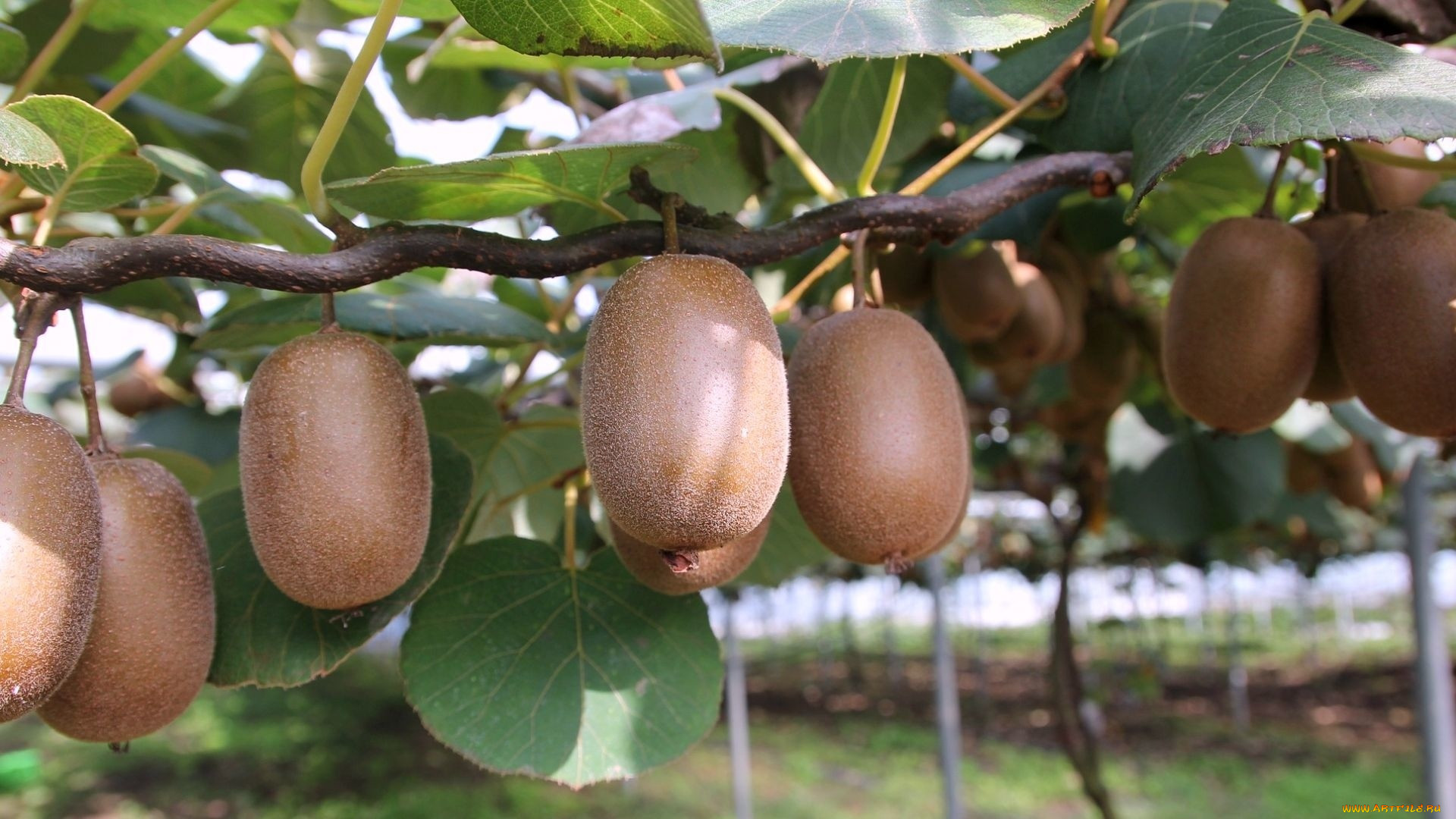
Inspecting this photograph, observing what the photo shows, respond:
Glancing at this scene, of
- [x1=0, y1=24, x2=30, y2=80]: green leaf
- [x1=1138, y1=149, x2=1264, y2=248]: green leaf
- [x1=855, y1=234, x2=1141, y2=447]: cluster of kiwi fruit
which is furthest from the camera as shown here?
[x1=855, y1=234, x2=1141, y2=447]: cluster of kiwi fruit

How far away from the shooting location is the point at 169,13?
3.92 ft

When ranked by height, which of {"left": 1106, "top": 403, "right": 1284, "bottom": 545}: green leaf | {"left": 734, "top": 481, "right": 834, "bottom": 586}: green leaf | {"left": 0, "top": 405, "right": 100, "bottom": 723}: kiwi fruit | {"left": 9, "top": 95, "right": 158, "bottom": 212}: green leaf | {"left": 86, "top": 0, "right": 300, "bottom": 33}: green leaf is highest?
{"left": 86, "top": 0, "right": 300, "bottom": 33}: green leaf

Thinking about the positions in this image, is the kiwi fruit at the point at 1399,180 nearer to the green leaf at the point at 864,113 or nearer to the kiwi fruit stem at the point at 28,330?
the green leaf at the point at 864,113

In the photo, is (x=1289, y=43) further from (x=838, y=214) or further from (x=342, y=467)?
(x=342, y=467)

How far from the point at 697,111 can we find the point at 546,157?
0.39 meters

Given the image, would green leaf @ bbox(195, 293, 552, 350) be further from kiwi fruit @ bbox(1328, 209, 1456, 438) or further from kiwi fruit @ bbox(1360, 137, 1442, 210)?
kiwi fruit @ bbox(1360, 137, 1442, 210)

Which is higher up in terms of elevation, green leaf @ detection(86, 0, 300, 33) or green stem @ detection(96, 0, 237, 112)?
green leaf @ detection(86, 0, 300, 33)

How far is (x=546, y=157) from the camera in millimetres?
728

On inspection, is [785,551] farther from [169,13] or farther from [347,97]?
[169,13]

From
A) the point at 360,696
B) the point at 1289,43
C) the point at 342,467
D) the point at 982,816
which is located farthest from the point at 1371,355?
the point at 360,696

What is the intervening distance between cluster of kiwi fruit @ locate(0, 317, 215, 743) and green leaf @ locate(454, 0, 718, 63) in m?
0.41

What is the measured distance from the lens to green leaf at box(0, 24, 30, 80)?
1.05m

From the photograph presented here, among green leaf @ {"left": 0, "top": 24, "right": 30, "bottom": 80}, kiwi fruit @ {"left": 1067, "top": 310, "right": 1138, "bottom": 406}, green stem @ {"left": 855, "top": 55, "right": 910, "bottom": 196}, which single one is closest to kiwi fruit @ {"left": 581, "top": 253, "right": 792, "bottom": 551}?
green stem @ {"left": 855, "top": 55, "right": 910, "bottom": 196}

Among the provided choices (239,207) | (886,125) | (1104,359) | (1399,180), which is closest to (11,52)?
(239,207)
